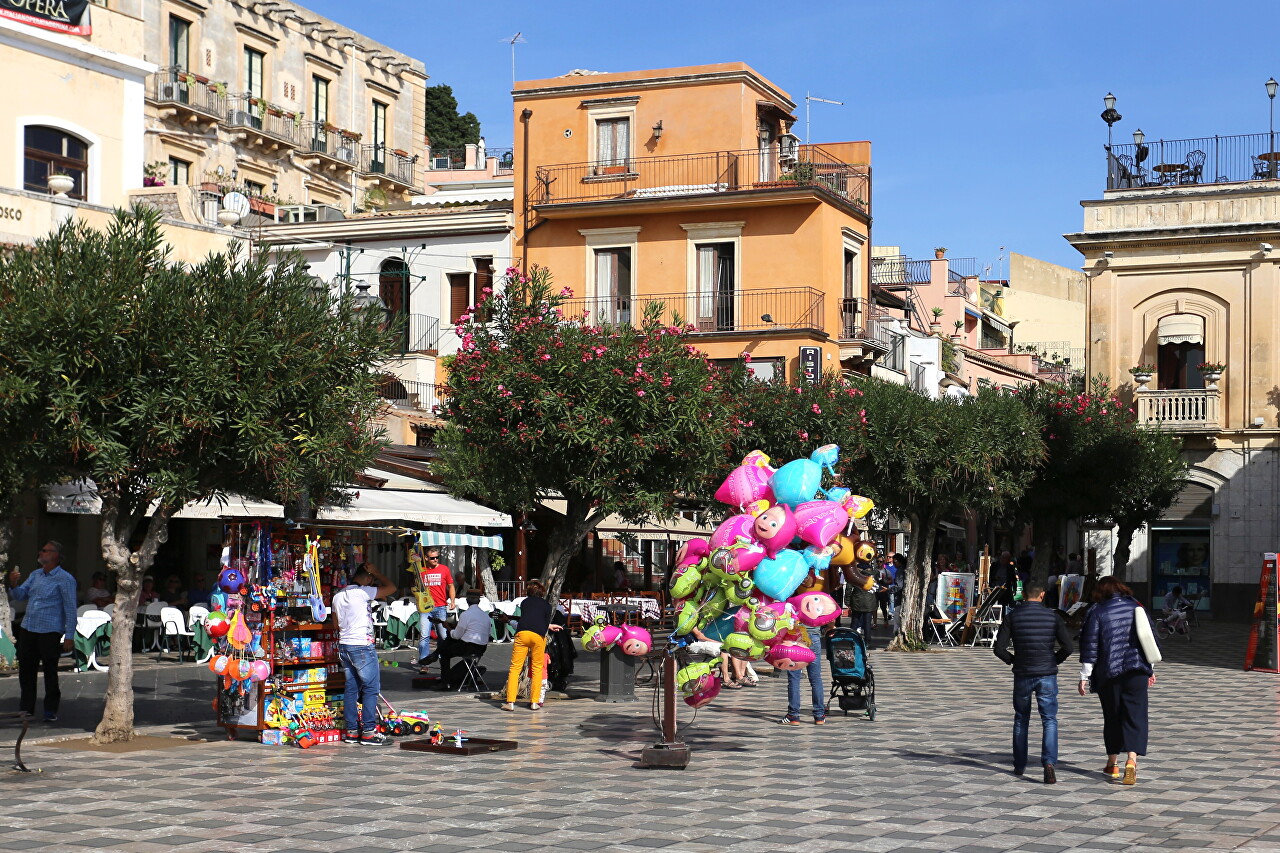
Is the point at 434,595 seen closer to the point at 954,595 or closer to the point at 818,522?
the point at 818,522

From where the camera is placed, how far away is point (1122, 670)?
42.8 ft

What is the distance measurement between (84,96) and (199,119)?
1737cm

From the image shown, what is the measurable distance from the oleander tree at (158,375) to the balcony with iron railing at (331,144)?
34756 millimetres

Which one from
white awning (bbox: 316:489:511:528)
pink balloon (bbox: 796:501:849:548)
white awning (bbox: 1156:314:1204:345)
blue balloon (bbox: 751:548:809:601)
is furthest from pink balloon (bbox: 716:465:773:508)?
white awning (bbox: 1156:314:1204:345)

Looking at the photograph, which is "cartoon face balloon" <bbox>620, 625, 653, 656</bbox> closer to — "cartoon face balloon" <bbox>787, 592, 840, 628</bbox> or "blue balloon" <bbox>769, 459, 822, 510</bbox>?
"cartoon face balloon" <bbox>787, 592, 840, 628</bbox>

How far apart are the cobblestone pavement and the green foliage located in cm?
5360

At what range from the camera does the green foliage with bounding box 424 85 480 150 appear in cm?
6944

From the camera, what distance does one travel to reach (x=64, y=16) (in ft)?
89.1

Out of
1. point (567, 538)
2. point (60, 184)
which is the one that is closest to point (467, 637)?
point (567, 538)

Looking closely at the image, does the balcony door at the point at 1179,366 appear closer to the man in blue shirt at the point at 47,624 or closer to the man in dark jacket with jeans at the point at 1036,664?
the man in dark jacket with jeans at the point at 1036,664

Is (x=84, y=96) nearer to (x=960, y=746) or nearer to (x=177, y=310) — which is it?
(x=177, y=310)

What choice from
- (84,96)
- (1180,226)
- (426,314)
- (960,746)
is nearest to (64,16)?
(84,96)

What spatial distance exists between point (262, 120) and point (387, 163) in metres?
6.66

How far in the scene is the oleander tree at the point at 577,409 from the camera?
19.7 metres
